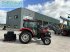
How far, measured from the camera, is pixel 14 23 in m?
59.5

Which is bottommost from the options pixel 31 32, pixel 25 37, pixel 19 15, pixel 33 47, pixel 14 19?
pixel 33 47

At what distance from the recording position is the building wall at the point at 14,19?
58.0 metres

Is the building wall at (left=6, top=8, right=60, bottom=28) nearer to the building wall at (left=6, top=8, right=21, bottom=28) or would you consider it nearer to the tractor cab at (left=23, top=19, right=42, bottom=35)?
the building wall at (left=6, top=8, right=21, bottom=28)

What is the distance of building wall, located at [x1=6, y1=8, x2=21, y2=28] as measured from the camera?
58000 mm

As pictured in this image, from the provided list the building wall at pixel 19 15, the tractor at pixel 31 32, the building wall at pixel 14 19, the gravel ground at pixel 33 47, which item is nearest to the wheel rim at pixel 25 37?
the tractor at pixel 31 32

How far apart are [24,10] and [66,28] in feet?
113

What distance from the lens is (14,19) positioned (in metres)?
60.2

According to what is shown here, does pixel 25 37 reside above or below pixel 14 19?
below

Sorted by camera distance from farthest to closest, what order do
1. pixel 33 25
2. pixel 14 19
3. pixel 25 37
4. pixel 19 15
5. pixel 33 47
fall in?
pixel 14 19, pixel 19 15, pixel 33 25, pixel 25 37, pixel 33 47

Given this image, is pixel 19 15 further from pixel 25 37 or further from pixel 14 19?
pixel 25 37

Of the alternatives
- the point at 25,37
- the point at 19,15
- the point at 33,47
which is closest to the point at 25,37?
the point at 25,37

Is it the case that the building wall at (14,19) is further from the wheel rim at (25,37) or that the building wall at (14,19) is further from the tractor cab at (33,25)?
the wheel rim at (25,37)

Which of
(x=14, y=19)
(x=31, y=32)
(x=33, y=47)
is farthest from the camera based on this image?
(x=14, y=19)

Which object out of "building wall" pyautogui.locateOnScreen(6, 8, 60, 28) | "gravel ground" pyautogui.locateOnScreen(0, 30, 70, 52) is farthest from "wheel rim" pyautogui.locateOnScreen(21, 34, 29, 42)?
"building wall" pyautogui.locateOnScreen(6, 8, 60, 28)
